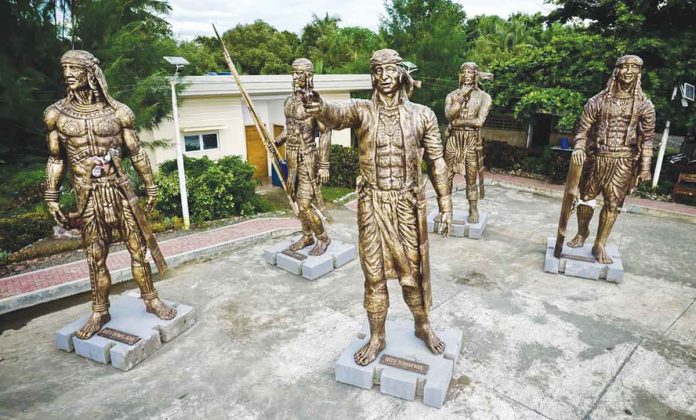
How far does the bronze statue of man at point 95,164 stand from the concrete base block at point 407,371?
2.42 metres

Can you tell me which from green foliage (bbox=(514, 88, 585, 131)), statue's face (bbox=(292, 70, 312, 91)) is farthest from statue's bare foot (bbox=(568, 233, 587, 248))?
statue's face (bbox=(292, 70, 312, 91))

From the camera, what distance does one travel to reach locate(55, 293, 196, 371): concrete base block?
4219mm

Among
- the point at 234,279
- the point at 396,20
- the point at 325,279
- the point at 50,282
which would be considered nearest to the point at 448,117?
the point at 325,279

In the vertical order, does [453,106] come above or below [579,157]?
above

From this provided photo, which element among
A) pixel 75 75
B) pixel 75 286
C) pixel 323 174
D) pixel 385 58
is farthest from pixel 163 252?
pixel 385 58

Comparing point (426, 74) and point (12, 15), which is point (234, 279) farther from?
point (426, 74)

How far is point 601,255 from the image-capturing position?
6121 mm

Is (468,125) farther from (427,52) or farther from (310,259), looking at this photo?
(427,52)

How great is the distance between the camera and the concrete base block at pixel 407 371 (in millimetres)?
3686

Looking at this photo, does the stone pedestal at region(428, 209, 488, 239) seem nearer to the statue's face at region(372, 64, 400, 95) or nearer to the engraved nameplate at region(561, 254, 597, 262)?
the engraved nameplate at region(561, 254, 597, 262)

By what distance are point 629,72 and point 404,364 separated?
444 centimetres

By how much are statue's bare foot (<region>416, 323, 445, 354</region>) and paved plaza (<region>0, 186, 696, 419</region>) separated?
348 mm

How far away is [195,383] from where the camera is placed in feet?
13.1

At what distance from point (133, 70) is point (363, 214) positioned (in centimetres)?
722
